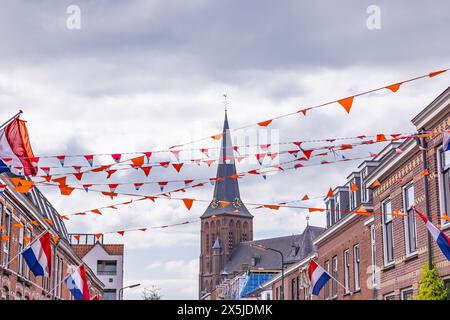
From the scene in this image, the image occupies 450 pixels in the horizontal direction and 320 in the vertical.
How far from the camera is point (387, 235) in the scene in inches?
878

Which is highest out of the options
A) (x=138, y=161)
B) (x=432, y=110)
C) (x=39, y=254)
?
(x=432, y=110)

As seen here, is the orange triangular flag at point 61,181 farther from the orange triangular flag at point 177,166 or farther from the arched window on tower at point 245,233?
the arched window on tower at point 245,233

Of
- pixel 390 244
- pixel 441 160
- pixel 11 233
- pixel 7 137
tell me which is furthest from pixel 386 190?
pixel 11 233

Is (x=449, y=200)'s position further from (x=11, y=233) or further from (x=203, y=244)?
(x=203, y=244)

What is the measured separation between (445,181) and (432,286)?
254 cm

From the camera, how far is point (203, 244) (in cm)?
13925

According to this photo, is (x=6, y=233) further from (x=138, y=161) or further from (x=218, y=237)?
(x=218, y=237)

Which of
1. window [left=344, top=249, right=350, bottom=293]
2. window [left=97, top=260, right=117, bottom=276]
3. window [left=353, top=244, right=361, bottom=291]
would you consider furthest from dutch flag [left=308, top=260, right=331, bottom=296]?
window [left=97, top=260, right=117, bottom=276]

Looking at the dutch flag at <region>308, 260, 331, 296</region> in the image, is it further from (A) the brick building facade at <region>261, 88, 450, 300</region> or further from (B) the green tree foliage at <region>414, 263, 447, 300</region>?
(B) the green tree foliage at <region>414, 263, 447, 300</region>

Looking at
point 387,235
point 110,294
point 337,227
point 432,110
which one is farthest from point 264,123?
point 110,294

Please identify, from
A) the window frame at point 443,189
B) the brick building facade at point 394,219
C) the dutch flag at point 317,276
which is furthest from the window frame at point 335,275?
the window frame at point 443,189

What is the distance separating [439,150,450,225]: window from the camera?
666 inches

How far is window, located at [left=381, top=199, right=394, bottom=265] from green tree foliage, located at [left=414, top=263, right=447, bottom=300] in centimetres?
430

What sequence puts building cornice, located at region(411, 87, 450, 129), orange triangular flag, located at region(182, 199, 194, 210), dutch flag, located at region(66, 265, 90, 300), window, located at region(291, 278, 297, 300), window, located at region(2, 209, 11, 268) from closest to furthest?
orange triangular flag, located at region(182, 199, 194, 210)
building cornice, located at region(411, 87, 450, 129)
dutch flag, located at region(66, 265, 90, 300)
window, located at region(2, 209, 11, 268)
window, located at region(291, 278, 297, 300)
